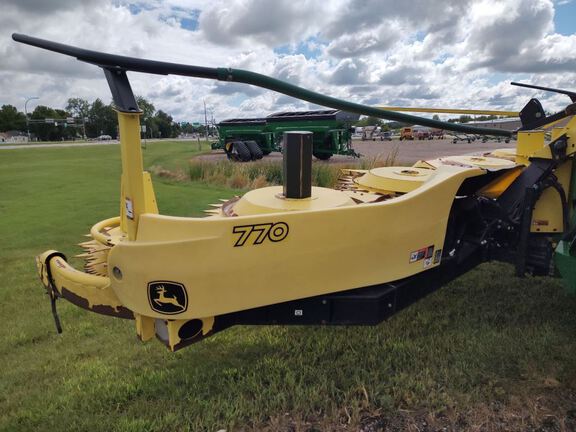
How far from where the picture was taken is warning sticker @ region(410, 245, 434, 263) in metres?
2.29

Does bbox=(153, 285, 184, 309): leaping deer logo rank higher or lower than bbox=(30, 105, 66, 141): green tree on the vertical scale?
lower

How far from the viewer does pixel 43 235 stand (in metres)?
7.23

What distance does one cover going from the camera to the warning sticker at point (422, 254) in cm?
229

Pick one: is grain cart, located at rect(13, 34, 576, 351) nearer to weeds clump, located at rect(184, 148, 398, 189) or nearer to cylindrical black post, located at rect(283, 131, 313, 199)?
cylindrical black post, located at rect(283, 131, 313, 199)

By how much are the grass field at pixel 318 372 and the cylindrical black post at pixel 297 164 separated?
532 millimetres

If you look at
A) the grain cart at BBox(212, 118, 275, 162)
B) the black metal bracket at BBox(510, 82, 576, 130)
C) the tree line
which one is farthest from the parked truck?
the tree line

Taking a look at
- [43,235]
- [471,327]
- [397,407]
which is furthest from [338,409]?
[43,235]

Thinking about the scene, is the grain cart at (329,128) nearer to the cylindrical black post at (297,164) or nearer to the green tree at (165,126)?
the cylindrical black post at (297,164)

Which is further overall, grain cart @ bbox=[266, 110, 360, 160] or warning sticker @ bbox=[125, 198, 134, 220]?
grain cart @ bbox=[266, 110, 360, 160]

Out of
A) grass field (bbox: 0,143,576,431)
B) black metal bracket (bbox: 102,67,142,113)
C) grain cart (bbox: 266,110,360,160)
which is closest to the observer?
black metal bracket (bbox: 102,67,142,113)

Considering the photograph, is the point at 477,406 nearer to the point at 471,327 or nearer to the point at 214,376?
the point at 471,327

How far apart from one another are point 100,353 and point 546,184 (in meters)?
3.40

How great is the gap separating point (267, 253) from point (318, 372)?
1239mm

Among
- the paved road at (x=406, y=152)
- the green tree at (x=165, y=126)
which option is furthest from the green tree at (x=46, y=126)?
the paved road at (x=406, y=152)
